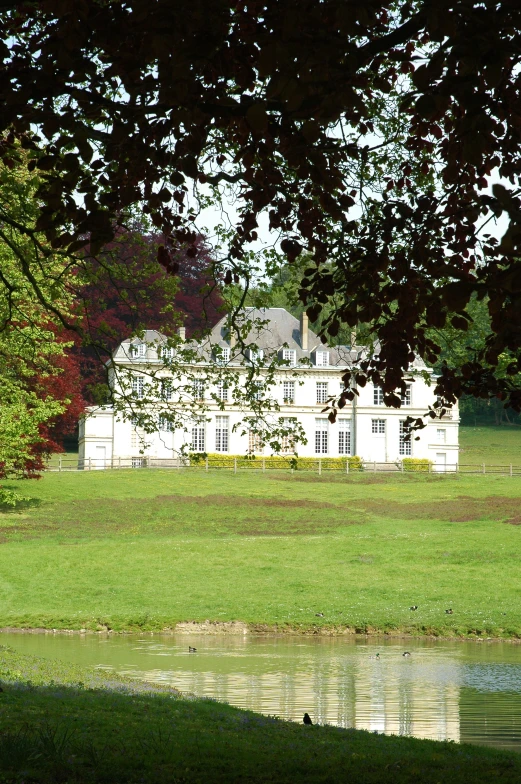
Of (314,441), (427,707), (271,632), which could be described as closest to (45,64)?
(427,707)

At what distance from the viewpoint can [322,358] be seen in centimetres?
6481

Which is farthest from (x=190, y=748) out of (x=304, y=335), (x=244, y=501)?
(x=304, y=335)

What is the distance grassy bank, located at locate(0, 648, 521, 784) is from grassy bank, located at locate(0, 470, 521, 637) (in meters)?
11.3

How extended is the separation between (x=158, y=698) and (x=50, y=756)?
426 centimetres

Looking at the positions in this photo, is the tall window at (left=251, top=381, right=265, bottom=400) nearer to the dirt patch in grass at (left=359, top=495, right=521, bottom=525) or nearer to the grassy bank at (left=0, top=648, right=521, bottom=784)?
the grassy bank at (left=0, top=648, right=521, bottom=784)

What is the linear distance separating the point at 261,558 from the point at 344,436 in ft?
117

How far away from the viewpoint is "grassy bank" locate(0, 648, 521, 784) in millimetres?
7012

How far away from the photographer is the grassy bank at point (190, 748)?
7.01 m

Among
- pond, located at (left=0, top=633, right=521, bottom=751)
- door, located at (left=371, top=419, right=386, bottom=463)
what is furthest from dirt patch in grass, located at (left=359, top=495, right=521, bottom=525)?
door, located at (left=371, top=419, right=386, bottom=463)

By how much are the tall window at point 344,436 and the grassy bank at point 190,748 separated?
172ft

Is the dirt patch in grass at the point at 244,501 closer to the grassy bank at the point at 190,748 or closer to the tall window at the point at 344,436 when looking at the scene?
the tall window at the point at 344,436

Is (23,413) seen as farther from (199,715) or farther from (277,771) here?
(277,771)

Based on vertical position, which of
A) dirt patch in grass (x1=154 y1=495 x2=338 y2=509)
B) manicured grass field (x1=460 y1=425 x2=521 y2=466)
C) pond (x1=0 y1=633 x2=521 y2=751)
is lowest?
pond (x1=0 y1=633 x2=521 y2=751)

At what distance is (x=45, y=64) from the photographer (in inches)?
223
